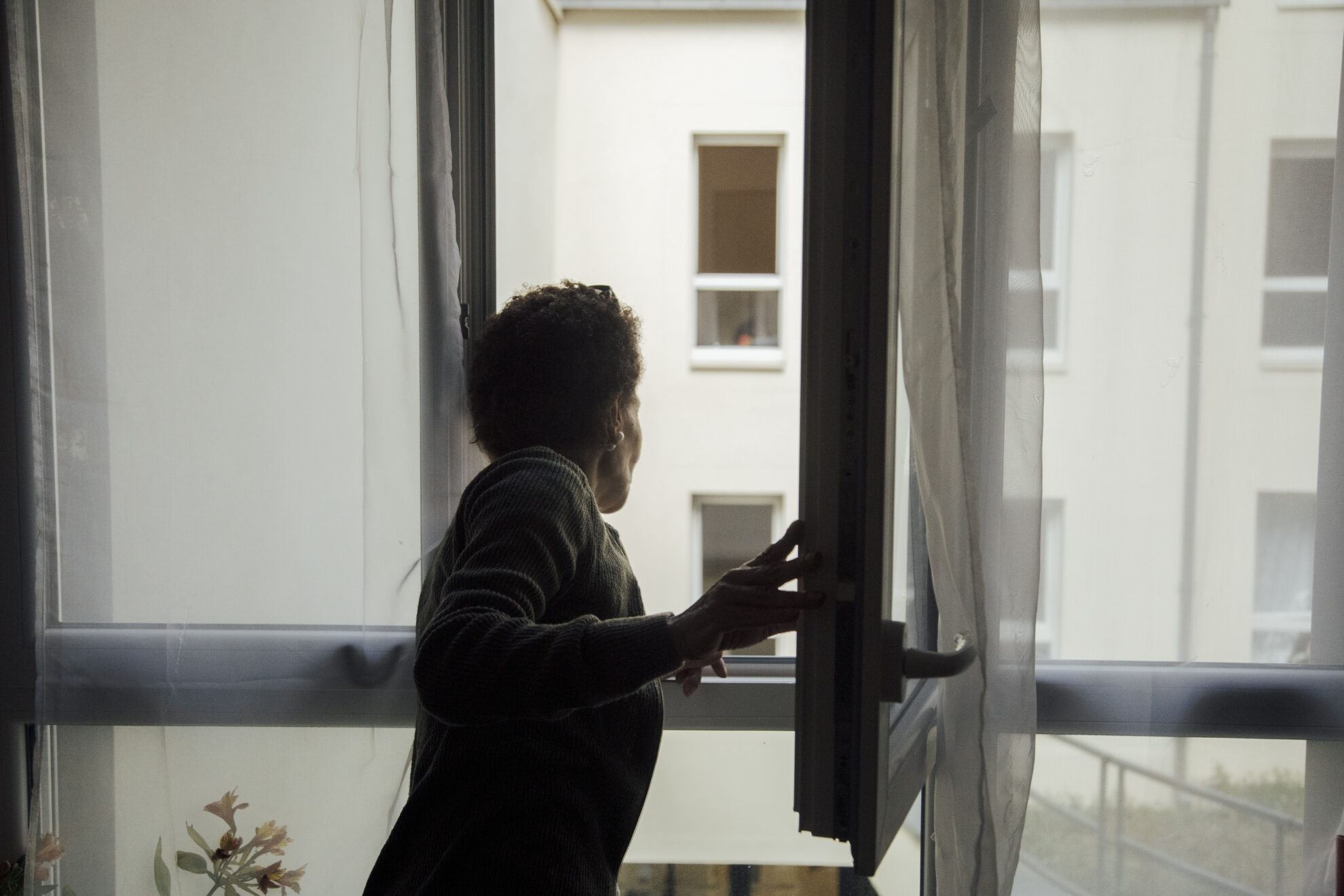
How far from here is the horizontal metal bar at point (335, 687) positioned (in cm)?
102

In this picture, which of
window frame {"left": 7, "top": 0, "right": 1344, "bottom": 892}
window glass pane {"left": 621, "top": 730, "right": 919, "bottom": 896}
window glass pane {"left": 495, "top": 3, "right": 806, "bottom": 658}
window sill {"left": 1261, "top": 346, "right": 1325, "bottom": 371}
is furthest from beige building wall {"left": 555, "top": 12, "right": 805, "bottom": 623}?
window sill {"left": 1261, "top": 346, "right": 1325, "bottom": 371}

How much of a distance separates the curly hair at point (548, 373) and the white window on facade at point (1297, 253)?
2.54 ft

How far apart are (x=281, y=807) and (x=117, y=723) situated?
24 centimetres

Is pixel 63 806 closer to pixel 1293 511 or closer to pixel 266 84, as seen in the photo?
pixel 266 84

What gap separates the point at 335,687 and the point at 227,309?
20.4 inches

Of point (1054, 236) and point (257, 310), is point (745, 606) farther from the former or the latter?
point (257, 310)

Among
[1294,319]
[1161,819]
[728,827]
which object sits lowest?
[728,827]

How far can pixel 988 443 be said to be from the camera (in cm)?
88

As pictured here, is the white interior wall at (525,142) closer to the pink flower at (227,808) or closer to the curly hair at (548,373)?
the curly hair at (548,373)

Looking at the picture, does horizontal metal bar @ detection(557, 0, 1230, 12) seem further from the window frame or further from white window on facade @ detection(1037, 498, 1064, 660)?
white window on facade @ detection(1037, 498, 1064, 660)

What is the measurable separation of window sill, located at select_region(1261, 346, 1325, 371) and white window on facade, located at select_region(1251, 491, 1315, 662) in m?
0.15

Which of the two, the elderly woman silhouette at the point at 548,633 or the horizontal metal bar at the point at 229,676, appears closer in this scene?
the elderly woman silhouette at the point at 548,633

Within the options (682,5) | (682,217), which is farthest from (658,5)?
(682,217)

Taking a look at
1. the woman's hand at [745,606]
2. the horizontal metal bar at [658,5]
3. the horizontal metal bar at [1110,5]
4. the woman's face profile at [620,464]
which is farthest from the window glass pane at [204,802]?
the horizontal metal bar at [658,5]
